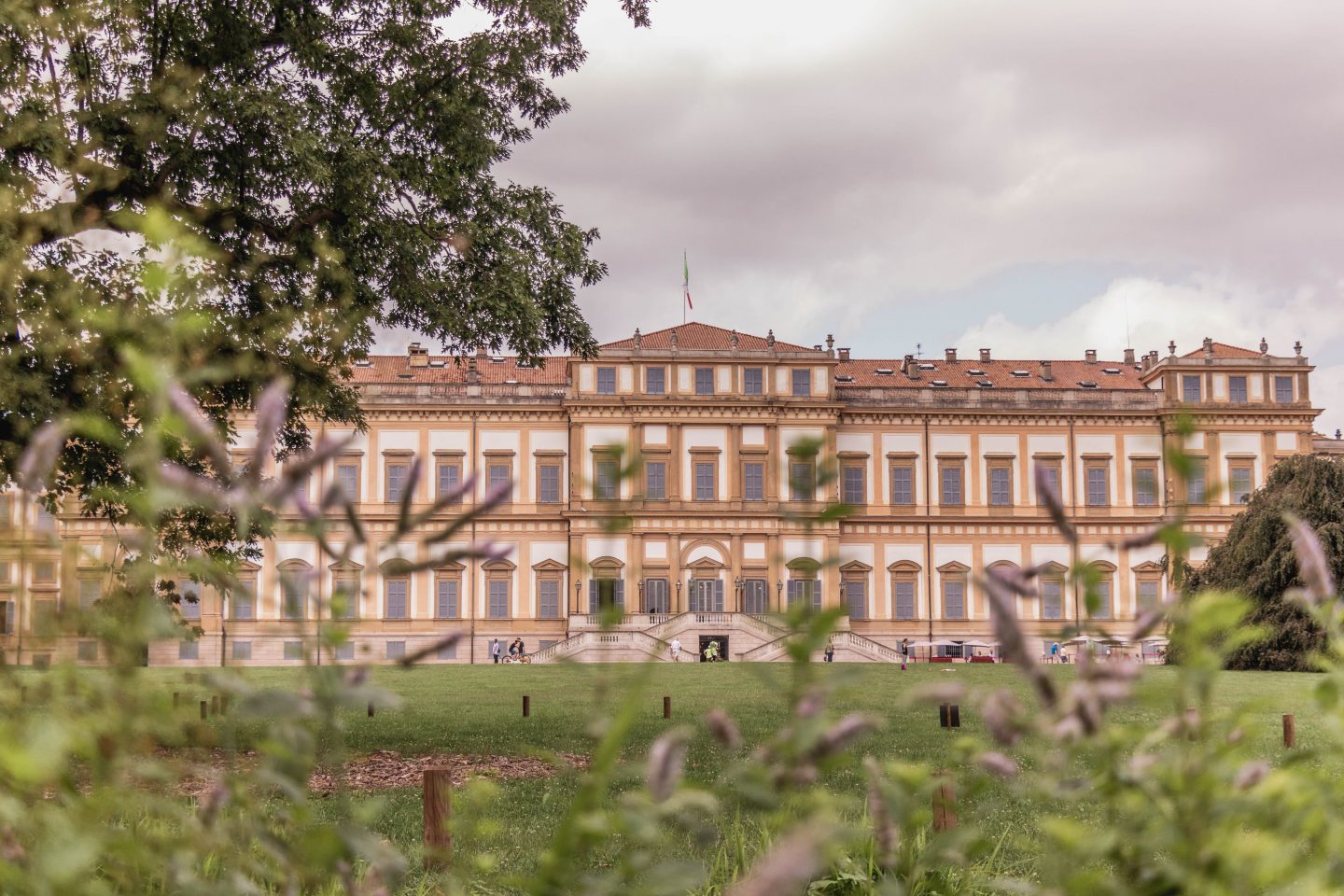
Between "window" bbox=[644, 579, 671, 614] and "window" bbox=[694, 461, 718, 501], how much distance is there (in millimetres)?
3367

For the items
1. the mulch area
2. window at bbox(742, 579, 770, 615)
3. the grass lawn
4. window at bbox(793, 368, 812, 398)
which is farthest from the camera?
window at bbox(793, 368, 812, 398)

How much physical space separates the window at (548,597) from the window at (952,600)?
14110mm

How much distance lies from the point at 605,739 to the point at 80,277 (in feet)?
27.0

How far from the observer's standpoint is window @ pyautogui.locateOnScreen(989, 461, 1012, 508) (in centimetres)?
4419

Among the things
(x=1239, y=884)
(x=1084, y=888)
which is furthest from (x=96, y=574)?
(x=1239, y=884)

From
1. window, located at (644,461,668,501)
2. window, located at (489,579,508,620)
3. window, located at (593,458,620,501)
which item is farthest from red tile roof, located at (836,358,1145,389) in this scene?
window, located at (593,458,620,501)

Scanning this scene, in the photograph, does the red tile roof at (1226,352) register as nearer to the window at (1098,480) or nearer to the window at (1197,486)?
the window at (1098,480)

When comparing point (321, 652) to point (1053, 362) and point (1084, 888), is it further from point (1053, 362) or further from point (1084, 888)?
point (1053, 362)

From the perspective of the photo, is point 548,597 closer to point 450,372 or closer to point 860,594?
point 450,372

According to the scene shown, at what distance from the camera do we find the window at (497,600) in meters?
42.7

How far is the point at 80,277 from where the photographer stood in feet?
26.2

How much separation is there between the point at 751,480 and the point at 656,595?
5.47 m

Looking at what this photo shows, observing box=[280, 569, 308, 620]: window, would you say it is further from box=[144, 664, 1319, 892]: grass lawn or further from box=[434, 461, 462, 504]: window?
box=[434, 461, 462, 504]: window

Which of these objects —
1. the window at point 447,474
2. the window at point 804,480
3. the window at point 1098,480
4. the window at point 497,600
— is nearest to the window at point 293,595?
the window at point 804,480
